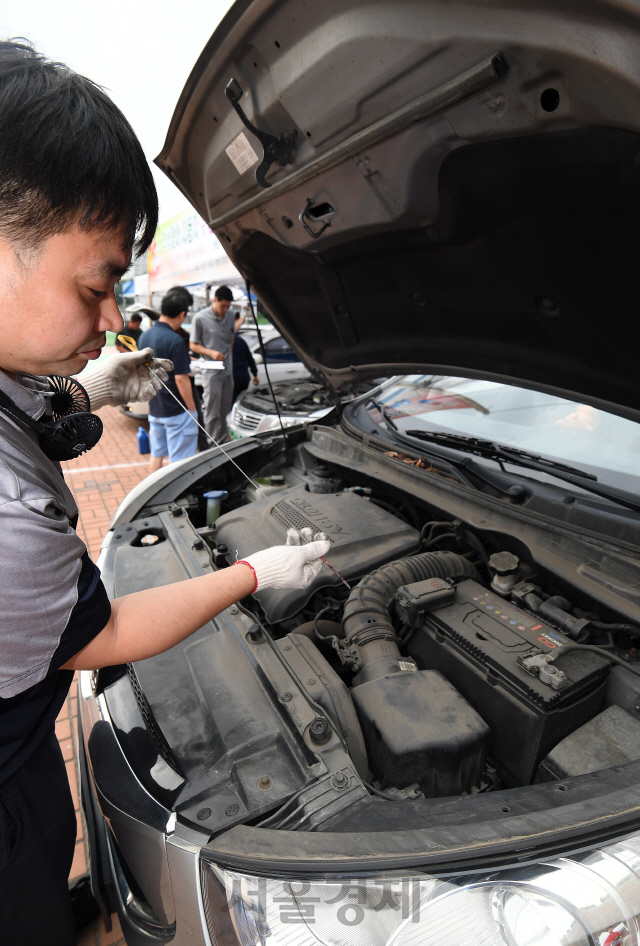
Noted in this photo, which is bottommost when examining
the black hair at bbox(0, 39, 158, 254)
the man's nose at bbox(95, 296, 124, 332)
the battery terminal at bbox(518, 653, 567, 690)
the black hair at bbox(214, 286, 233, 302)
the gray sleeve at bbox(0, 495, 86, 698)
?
the battery terminal at bbox(518, 653, 567, 690)

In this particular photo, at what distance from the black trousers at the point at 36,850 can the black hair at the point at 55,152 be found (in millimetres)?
1060

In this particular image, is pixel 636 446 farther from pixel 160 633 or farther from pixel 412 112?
pixel 160 633

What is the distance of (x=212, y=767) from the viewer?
3.71 feet

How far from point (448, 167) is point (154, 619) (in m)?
1.21

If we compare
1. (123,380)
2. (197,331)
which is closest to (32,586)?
(123,380)

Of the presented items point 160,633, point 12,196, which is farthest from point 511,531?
point 12,196

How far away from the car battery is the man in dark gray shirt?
0.70 metres

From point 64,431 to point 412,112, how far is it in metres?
0.99

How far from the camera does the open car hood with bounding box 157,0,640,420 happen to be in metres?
0.91

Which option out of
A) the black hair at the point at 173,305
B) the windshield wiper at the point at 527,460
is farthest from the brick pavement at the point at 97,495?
the windshield wiper at the point at 527,460

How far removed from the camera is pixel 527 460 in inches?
73.5

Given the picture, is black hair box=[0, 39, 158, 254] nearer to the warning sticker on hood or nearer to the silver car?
the silver car

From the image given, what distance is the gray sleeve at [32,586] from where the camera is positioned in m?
0.78

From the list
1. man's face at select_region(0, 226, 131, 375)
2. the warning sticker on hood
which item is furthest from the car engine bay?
the warning sticker on hood
